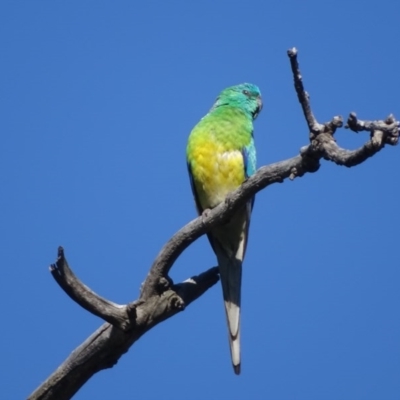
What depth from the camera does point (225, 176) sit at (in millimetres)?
7141

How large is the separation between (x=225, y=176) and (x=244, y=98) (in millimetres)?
1484

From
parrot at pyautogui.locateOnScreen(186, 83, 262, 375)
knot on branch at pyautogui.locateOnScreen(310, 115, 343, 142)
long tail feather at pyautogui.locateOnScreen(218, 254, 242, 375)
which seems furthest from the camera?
parrot at pyautogui.locateOnScreen(186, 83, 262, 375)

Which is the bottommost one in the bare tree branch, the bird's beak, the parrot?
the bare tree branch

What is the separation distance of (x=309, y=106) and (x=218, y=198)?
283cm

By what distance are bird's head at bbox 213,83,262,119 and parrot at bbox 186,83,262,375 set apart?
1.47ft

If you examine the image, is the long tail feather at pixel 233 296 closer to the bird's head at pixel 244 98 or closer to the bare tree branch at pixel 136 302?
the bare tree branch at pixel 136 302

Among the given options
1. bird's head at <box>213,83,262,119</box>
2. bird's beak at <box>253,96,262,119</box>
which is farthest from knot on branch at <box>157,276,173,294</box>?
bird's beak at <box>253,96,262,119</box>

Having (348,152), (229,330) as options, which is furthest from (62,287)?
(348,152)

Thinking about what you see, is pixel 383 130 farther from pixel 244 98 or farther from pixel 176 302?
pixel 244 98

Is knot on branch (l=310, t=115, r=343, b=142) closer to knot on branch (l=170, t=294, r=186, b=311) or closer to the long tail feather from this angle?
knot on branch (l=170, t=294, r=186, b=311)

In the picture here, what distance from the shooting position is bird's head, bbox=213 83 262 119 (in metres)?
8.11

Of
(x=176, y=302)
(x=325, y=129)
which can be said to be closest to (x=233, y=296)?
(x=176, y=302)

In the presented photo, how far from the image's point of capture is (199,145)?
7.30m

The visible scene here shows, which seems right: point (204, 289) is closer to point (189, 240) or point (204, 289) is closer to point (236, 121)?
point (189, 240)
